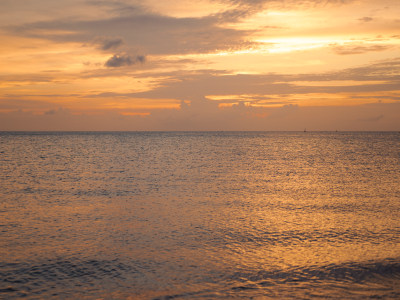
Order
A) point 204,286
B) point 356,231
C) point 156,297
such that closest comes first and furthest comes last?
point 156,297, point 204,286, point 356,231

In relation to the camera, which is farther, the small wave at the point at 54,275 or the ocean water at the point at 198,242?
the ocean water at the point at 198,242

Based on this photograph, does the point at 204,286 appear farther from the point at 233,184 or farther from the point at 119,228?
the point at 233,184

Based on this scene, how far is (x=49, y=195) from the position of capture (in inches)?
1575

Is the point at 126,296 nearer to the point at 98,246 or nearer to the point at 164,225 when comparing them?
the point at 98,246

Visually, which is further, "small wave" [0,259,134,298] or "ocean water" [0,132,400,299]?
"ocean water" [0,132,400,299]

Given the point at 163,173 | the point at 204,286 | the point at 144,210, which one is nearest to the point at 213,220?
the point at 144,210

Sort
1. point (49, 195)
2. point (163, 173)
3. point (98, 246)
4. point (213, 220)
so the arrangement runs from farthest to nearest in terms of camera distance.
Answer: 1. point (163, 173)
2. point (49, 195)
3. point (213, 220)
4. point (98, 246)

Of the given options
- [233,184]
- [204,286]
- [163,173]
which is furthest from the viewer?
[163,173]

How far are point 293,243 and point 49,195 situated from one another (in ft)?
93.7

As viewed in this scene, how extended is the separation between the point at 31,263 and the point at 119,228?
8.21 metres

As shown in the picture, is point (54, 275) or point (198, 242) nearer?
point (54, 275)

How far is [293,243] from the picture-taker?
921 inches

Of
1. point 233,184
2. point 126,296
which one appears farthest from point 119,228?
point 233,184

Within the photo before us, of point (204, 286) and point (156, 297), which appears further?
point (204, 286)
